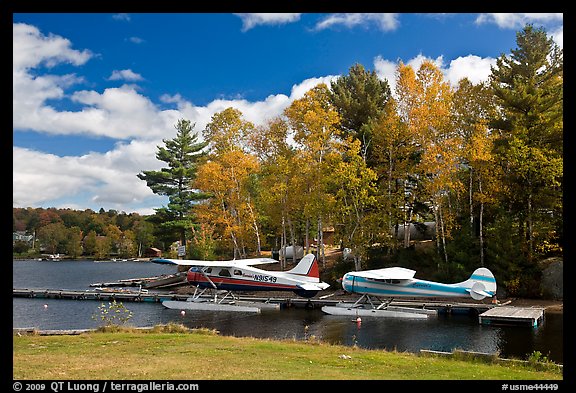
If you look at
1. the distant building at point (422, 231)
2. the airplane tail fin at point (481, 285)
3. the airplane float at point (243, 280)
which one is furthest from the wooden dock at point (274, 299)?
the distant building at point (422, 231)

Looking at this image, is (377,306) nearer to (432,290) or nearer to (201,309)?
(432,290)

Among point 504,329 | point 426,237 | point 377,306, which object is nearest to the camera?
point 504,329

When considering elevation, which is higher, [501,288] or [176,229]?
[176,229]

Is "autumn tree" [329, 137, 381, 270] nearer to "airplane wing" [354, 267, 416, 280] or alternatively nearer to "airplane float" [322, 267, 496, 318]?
"airplane float" [322, 267, 496, 318]

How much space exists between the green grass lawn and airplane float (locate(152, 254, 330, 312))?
11591 millimetres

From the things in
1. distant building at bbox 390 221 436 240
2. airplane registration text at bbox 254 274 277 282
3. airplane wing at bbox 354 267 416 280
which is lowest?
airplane registration text at bbox 254 274 277 282

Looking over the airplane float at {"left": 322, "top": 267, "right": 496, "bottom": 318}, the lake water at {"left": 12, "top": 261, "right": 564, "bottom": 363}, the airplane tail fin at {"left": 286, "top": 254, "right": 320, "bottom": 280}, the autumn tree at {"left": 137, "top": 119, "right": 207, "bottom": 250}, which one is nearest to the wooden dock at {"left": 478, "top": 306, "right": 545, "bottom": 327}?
the lake water at {"left": 12, "top": 261, "right": 564, "bottom": 363}

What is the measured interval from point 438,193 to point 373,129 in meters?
6.98

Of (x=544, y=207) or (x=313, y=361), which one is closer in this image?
(x=313, y=361)

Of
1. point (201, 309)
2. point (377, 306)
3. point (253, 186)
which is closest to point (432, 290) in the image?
point (377, 306)

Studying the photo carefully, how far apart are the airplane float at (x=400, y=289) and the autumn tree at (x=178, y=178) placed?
33421 millimetres

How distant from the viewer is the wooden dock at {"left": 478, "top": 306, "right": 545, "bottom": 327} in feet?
70.5

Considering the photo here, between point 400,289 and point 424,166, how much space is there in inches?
356

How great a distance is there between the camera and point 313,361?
40.4 feet
